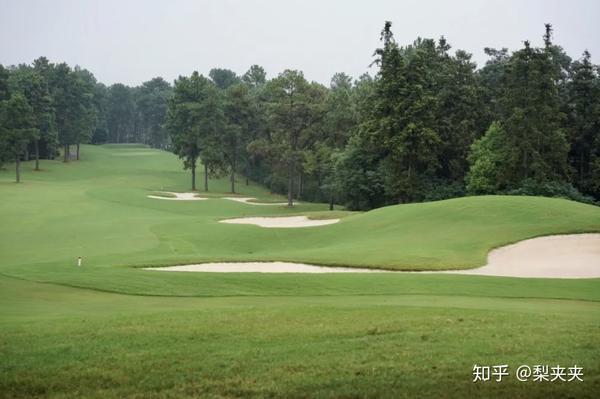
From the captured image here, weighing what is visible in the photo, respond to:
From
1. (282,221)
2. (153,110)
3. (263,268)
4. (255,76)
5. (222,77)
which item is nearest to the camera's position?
(263,268)

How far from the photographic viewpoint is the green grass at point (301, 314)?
25.9 ft

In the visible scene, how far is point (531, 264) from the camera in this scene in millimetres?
25156

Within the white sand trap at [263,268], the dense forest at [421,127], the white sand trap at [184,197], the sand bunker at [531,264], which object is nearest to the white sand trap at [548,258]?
the sand bunker at [531,264]

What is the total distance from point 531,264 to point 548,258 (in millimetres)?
1473

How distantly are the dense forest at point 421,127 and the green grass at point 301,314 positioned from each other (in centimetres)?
1902

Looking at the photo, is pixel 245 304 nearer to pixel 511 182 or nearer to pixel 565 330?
pixel 565 330

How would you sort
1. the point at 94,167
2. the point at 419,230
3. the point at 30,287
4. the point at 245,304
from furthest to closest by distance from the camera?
the point at 94,167
the point at 419,230
the point at 30,287
the point at 245,304

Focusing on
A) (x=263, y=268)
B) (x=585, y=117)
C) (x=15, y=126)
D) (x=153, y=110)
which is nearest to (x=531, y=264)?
(x=263, y=268)

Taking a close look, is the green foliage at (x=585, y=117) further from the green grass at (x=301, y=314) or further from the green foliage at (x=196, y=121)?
the green foliage at (x=196, y=121)

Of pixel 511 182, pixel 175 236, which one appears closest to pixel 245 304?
pixel 175 236

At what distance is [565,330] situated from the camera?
10766mm

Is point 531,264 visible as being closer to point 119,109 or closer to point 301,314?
point 301,314

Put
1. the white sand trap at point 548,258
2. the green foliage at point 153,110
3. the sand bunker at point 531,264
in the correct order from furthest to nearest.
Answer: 1. the green foliage at point 153,110
2. the sand bunker at point 531,264
3. the white sand trap at point 548,258

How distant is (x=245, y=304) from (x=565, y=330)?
8.17 metres
